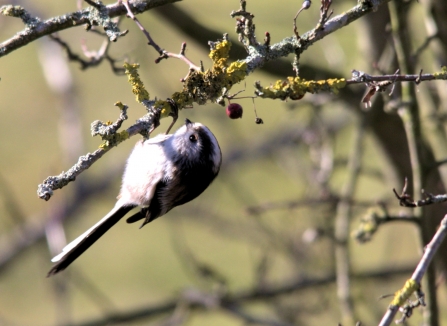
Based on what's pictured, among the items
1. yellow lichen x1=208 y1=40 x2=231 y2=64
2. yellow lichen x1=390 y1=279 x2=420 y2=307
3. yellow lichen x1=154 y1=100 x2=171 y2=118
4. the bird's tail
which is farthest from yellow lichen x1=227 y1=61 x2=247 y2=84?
the bird's tail

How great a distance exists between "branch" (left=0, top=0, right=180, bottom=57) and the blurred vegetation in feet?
1.28

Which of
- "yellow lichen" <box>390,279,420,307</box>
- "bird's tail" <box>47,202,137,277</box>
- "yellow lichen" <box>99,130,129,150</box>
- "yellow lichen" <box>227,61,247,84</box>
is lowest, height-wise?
"yellow lichen" <box>390,279,420,307</box>

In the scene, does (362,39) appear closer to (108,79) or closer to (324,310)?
(324,310)

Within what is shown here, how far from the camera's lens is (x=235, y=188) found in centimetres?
450

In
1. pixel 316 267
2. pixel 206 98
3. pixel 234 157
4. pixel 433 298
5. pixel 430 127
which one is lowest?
pixel 433 298

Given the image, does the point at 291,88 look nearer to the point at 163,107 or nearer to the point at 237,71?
the point at 237,71

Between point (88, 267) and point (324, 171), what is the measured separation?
12.6 feet

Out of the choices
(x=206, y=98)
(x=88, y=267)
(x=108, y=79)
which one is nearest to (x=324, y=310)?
(x=206, y=98)

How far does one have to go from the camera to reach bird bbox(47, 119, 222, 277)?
2.47 metres

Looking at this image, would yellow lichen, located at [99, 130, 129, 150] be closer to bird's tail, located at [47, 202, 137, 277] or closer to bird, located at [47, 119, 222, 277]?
bird, located at [47, 119, 222, 277]

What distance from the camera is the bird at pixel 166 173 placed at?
2469mm

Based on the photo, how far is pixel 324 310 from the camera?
11.9 feet

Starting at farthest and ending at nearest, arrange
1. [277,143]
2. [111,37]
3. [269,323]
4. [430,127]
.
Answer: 1. [277,143]
2. [430,127]
3. [269,323]
4. [111,37]

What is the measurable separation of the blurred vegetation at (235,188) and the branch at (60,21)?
15.4 inches
